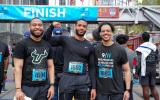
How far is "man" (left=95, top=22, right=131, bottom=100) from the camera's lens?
23.7 feet

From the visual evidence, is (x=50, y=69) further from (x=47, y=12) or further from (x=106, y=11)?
(x=106, y=11)

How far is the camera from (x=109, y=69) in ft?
23.8

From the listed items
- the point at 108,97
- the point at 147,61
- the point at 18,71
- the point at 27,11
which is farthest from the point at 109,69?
the point at 27,11

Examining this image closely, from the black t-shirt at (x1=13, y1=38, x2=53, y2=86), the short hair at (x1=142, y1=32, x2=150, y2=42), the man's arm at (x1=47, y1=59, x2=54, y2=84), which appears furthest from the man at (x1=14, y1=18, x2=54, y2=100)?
the short hair at (x1=142, y1=32, x2=150, y2=42)

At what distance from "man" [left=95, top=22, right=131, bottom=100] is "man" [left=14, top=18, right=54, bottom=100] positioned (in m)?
0.82

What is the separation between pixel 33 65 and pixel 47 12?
11.2 m

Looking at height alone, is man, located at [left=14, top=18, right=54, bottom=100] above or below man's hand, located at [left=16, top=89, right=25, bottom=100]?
above

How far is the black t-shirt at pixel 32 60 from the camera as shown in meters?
6.86

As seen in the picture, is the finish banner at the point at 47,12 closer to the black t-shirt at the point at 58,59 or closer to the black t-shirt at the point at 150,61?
the black t-shirt at the point at 150,61

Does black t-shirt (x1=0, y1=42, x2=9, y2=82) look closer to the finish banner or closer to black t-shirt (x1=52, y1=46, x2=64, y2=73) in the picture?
black t-shirt (x1=52, y1=46, x2=64, y2=73)

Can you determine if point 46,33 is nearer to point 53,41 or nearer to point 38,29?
point 53,41

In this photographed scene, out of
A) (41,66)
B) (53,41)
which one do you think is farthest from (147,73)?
(41,66)

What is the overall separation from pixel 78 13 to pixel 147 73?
7.60 meters

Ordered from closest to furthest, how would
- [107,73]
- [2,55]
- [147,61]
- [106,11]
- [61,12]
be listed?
1. [107,73]
2. [2,55]
3. [147,61]
4. [61,12]
5. [106,11]
